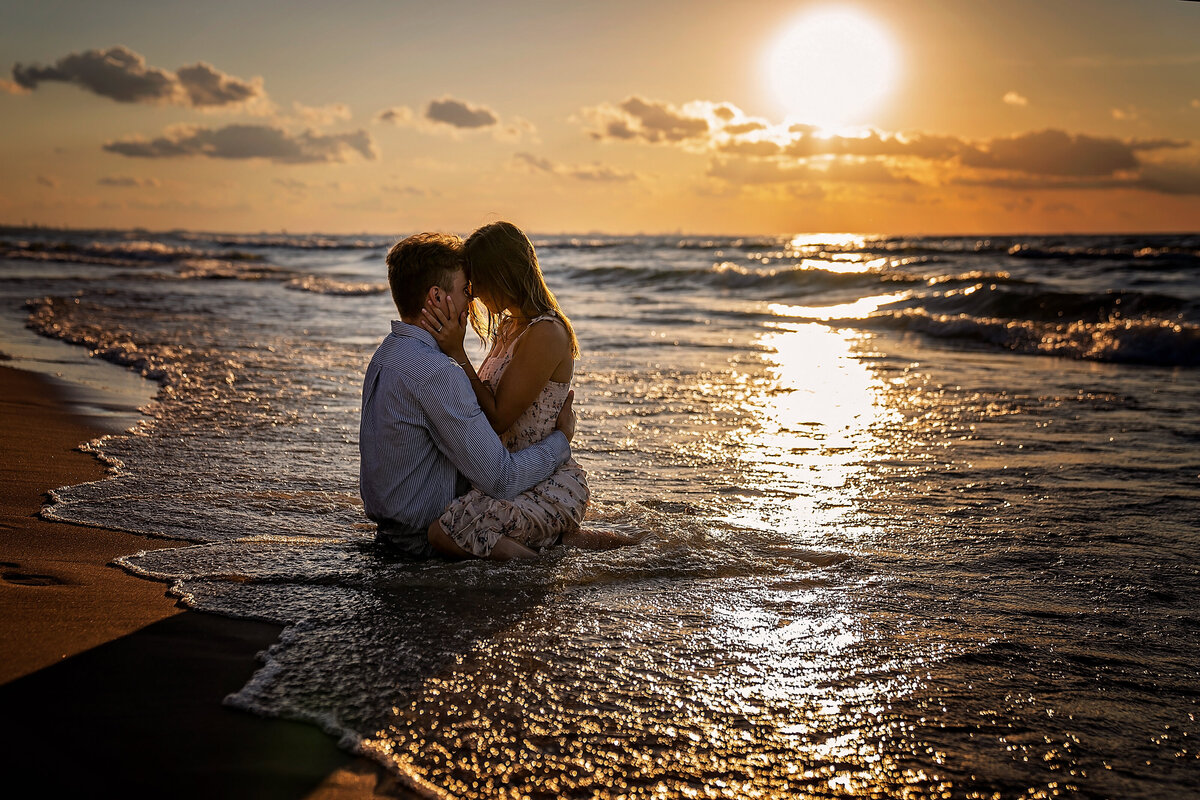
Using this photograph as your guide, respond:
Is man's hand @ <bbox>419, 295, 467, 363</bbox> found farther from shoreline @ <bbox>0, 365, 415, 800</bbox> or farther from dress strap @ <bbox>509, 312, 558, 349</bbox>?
shoreline @ <bbox>0, 365, 415, 800</bbox>

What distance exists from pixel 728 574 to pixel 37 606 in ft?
8.26

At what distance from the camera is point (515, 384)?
3.78m

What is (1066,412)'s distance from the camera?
7539mm

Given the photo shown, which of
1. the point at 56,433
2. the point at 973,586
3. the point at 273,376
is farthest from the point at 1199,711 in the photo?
the point at 273,376

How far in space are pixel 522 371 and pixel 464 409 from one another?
359 mm

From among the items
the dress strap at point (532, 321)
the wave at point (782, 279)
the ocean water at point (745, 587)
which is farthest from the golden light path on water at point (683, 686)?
the wave at point (782, 279)

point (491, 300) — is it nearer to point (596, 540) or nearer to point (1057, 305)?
point (596, 540)

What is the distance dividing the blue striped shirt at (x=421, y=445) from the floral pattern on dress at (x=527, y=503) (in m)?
0.07

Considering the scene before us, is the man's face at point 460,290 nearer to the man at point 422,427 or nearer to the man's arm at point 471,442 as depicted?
the man at point 422,427

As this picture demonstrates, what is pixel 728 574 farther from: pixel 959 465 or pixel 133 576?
pixel 959 465

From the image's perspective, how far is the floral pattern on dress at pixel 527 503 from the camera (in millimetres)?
3652

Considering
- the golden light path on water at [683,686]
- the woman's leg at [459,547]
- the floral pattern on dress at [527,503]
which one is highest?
the floral pattern on dress at [527,503]

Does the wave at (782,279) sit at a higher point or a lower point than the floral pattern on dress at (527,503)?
higher

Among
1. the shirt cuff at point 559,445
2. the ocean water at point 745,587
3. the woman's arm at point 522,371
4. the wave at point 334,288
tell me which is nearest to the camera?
the ocean water at point 745,587
